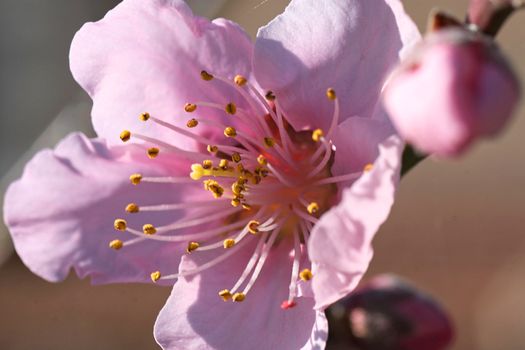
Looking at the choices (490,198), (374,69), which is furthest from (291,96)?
(490,198)

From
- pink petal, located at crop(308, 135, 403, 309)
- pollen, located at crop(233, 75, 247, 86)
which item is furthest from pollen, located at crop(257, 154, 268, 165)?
pink petal, located at crop(308, 135, 403, 309)

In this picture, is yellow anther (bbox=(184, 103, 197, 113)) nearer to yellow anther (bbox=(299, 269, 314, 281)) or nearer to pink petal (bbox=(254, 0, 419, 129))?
pink petal (bbox=(254, 0, 419, 129))

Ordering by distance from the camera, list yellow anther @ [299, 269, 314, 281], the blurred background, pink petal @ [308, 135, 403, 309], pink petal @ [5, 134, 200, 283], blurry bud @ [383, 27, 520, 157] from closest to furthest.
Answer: blurry bud @ [383, 27, 520, 157]
pink petal @ [308, 135, 403, 309]
yellow anther @ [299, 269, 314, 281]
pink petal @ [5, 134, 200, 283]
the blurred background

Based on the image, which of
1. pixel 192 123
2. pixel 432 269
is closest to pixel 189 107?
pixel 192 123

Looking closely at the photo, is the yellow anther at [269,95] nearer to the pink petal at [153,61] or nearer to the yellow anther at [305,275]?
the pink petal at [153,61]

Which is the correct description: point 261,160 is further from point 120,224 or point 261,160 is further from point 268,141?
point 120,224

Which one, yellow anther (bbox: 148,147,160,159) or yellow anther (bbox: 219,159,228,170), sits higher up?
yellow anther (bbox: 148,147,160,159)
